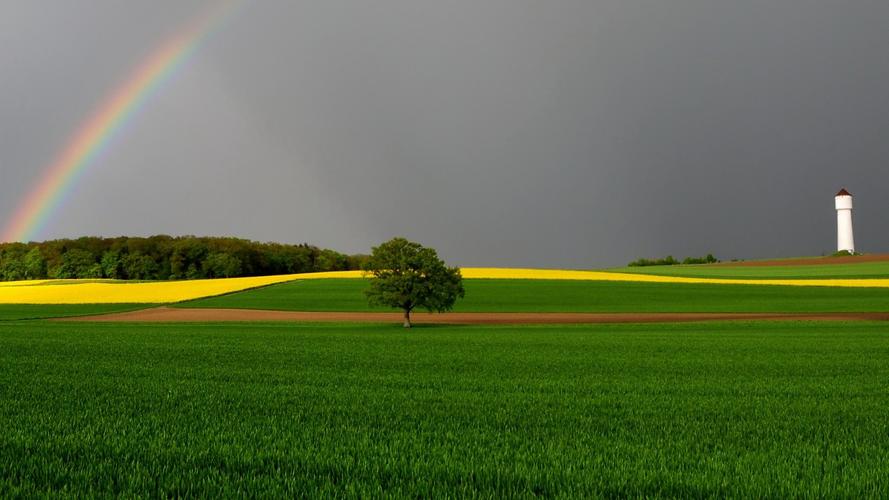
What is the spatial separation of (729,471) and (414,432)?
4526 millimetres

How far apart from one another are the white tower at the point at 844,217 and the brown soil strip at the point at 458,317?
321ft

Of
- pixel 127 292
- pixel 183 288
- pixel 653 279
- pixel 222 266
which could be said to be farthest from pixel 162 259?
pixel 653 279

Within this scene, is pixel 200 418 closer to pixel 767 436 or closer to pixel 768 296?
pixel 767 436

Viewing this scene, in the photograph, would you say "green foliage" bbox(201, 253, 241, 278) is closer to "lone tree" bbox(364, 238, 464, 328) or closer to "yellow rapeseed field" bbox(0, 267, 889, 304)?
"yellow rapeseed field" bbox(0, 267, 889, 304)

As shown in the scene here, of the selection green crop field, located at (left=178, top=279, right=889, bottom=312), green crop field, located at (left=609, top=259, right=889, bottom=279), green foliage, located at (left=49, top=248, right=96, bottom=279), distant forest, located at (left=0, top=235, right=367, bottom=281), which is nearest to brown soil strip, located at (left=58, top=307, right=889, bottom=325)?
green crop field, located at (left=178, top=279, right=889, bottom=312)

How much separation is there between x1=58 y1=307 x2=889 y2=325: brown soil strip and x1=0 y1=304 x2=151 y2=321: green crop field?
12.9ft

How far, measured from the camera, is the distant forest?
126750 mm

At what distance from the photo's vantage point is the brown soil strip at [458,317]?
53.4 meters

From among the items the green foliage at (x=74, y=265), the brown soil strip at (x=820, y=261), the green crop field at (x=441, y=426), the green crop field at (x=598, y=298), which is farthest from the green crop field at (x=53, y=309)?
the brown soil strip at (x=820, y=261)

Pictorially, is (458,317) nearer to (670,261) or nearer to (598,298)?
(598,298)

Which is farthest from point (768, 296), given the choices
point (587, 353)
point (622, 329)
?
point (587, 353)

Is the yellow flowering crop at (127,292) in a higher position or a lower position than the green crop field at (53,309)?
higher

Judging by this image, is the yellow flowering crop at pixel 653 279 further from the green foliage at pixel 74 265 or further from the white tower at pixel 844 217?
the green foliage at pixel 74 265

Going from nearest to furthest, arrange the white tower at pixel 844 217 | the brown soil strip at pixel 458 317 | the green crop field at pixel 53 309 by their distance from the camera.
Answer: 1. the brown soil strip at pixel 458 317
2. the green crop field at pixel 53 309
3. the white tower at pixel 844 217
